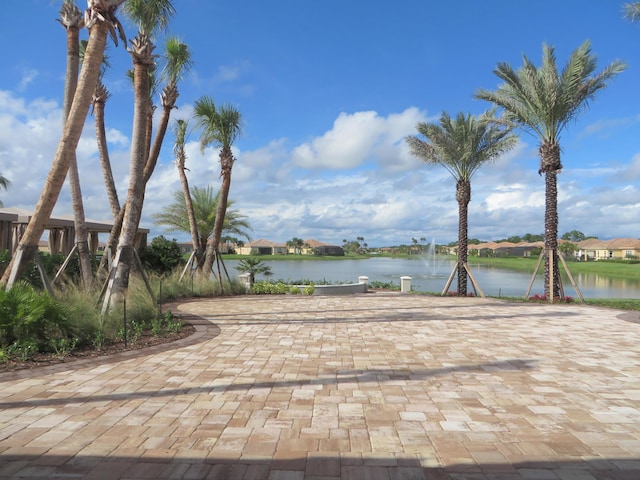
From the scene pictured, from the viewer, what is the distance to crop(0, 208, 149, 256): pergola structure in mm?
14461

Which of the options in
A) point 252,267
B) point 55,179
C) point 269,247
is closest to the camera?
point 55,179

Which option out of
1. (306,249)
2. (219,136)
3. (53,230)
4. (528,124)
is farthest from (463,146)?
(306,249)

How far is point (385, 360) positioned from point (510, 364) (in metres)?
1.68

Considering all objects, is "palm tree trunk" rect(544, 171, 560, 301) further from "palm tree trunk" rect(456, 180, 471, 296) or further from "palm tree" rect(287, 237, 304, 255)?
"palm tree" rect(287, 237, 304, 255)

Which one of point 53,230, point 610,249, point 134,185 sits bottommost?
point 53,230

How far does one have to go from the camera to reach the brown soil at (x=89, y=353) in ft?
17.9

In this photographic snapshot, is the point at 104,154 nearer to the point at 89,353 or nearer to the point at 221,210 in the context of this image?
the point at 221,210

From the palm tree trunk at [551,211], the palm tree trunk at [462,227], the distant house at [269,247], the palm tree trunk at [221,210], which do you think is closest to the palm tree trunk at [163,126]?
the palm tree trunk at [221,210]

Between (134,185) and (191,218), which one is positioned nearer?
(134,185)

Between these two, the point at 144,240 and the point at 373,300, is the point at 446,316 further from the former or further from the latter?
the point at 144,240

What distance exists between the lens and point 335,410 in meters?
4.07

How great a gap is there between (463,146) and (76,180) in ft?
42.6

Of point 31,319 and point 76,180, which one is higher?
point 76,180

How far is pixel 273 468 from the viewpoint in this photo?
2943 millimetres
